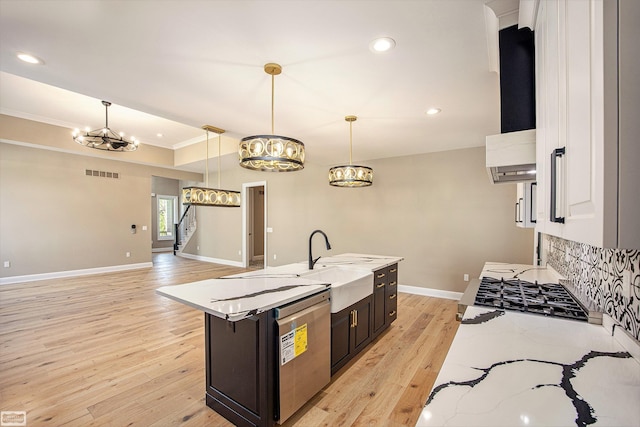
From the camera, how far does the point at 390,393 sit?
2.29 m

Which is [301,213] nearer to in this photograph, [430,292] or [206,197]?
[206,197]

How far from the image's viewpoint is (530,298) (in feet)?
5.87

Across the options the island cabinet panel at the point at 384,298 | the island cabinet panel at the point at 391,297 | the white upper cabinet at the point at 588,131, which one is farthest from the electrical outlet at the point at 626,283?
the island cabinet panel at the point at 391,297

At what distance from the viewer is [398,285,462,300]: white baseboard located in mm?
4910

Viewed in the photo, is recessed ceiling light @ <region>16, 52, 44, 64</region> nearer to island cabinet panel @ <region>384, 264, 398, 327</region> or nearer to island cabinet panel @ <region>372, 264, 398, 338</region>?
island cabinet panel @ <region>372, 264, 398, 338</region>

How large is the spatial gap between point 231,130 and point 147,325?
289 cm

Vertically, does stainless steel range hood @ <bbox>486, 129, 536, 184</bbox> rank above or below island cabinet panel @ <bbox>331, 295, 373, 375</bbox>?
above

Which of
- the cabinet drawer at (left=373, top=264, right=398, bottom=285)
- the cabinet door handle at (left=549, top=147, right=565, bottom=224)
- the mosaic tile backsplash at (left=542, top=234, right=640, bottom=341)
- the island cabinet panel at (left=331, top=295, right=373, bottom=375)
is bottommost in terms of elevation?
the island cabinet panel at (left=331, top=295, right=373, bottom=375)

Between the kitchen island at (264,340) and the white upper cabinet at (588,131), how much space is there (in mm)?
1432

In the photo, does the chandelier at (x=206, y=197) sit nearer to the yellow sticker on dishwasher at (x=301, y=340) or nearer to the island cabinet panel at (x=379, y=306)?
the island cabinet panel at (x=379, y=306)

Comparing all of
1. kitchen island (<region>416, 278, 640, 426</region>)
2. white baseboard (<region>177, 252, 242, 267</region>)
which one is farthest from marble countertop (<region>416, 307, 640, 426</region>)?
white baseboard (<region>177, 252, 242, 267</region>)

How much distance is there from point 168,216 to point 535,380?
494 inches

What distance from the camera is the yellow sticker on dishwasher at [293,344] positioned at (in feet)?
5.83

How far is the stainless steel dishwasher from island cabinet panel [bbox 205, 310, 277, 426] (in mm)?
71
